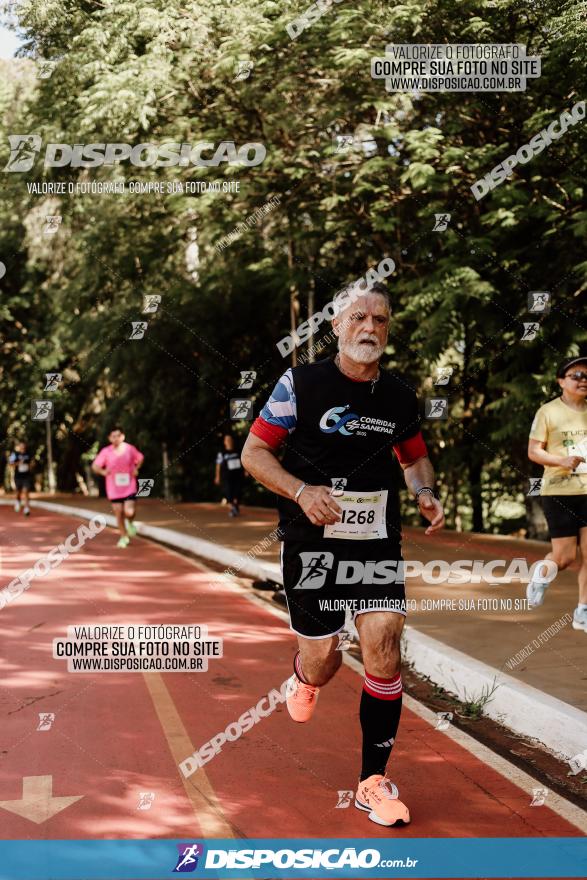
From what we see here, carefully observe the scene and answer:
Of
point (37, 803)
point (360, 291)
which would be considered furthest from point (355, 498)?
A: point (37, 803)

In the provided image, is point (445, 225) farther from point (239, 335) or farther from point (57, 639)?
point (239, 335)

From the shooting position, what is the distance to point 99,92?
14.0 m

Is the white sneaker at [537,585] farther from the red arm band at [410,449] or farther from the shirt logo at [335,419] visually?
the shirt logo at [335,419]

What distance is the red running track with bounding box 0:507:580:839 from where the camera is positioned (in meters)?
4.62

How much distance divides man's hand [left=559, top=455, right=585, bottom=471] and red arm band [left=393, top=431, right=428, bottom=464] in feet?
9.36

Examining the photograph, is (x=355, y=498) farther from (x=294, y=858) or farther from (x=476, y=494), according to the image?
(x=476, y=494)

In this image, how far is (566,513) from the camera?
26.2 feet

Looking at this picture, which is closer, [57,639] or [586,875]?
[586,875]

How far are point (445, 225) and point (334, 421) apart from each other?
Answer: 10518 mm

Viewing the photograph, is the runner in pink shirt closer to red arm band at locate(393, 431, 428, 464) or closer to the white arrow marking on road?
the white arrow marking on road

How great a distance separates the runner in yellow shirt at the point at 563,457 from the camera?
7922 mm

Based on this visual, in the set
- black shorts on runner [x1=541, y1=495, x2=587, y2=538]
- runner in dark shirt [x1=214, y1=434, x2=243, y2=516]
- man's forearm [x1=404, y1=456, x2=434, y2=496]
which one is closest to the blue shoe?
black shorts on runner [x1=541, y1=495, x2=587, y2=538]

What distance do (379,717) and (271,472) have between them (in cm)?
118

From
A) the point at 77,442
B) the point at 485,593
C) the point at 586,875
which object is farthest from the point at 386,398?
the point at 77,442
